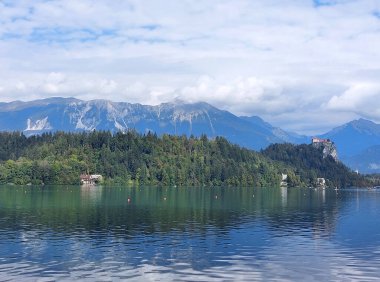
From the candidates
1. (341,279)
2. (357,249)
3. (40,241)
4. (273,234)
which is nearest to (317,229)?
(273,234)

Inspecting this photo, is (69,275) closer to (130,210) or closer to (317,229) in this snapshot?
(317,229)

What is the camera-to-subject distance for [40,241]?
70.6m

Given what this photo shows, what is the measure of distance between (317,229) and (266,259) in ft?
112

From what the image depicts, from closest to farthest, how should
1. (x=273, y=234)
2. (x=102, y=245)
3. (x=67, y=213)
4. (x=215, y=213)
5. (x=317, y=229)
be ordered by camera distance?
1. (x=102, y=245)
2. (x=273, y=234)
3. (x=317, y=229)
4. (x=67, y=213)
5. (x=215, y=213)

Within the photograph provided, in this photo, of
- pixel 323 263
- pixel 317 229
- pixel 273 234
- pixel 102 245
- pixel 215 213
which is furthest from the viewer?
pixel 215 213

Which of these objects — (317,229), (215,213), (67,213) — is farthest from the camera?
(215,213)

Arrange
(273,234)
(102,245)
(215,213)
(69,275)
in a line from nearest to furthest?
1. (69,275)
2. (102,245)
3. (273,234)
4. (215,213)

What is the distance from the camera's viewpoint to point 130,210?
123 m

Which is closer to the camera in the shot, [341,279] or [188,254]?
[341,279]

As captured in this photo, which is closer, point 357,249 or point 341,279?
point 341,279

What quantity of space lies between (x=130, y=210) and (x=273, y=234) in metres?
48.2

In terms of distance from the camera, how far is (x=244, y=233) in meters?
83.8

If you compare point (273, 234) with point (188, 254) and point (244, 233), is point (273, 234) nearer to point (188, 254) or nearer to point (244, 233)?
point (244, 233)

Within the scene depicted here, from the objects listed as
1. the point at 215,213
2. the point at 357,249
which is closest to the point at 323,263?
the point at 357,249
